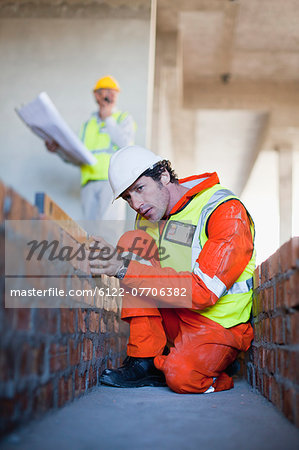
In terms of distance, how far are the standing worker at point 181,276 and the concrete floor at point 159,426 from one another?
0.28 meters

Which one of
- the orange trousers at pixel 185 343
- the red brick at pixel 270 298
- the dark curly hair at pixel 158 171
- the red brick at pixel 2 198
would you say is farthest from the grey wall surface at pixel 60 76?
the red brick at pixel 2 198

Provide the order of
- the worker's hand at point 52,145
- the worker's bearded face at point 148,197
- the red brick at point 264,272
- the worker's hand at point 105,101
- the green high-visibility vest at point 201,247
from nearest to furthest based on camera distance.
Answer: the red brick at point 264,272 < the green high-visibility vest at point 201,247 < the worker's bearded face at point 148,197 < the worker's hand at point 52,145 < the worker's hand at point 105,101

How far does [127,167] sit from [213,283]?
2.48ft

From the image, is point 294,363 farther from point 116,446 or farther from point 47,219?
point 47,219

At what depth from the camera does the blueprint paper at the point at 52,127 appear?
151 inches

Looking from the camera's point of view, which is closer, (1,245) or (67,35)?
(1,245)

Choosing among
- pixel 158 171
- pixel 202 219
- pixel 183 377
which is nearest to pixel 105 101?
pixel 158 171

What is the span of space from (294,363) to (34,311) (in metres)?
0.78

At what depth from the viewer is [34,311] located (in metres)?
1.45

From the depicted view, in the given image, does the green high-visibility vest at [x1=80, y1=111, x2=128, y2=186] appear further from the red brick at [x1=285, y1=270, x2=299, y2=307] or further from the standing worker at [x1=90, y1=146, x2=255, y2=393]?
the red brick at [x1=285, y1=270, x2=299, y2=307]

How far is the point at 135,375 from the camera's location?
238cm

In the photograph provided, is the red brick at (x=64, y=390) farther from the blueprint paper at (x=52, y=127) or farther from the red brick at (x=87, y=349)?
the blueprint paper at (x=52, y=127)

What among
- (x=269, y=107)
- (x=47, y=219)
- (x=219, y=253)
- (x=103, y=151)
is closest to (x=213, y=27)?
(x=269, y=107)

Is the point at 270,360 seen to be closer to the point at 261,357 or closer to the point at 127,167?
the point at 261,357
